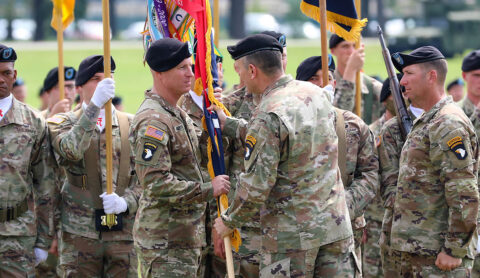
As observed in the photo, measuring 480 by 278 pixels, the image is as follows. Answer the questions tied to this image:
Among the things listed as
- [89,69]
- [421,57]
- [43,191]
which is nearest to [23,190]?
[43,191]

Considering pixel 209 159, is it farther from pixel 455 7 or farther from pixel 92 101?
pixel 455 7

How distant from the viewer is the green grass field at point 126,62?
3350 centimetres

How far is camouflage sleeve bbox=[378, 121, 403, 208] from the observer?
6.85 meters

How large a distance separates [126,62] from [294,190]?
34636 millimetres

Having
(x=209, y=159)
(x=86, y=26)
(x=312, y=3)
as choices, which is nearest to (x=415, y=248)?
(x=209, y=159)

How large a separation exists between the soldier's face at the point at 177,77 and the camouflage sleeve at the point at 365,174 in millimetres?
1563

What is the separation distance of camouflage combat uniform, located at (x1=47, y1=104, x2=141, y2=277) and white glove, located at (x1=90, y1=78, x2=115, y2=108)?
0.32m

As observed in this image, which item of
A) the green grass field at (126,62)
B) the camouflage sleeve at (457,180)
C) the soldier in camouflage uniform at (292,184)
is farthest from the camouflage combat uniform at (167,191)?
the green grass field at (126,62)

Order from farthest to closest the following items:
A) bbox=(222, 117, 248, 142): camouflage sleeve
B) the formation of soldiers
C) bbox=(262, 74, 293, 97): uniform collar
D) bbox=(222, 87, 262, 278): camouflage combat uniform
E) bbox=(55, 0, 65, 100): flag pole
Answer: bbox=(55, 0, 65, 100): flag pole
bbox=(222, 87, 262, 278): camouflage combat uniform
bbox=(222, 117, 248, 142): camouflage sleeve
bbox=(262, 74, 293, 97): uniform collar
the formation of soldiers

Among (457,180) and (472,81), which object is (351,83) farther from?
(457,180)

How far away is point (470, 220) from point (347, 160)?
3.76ft

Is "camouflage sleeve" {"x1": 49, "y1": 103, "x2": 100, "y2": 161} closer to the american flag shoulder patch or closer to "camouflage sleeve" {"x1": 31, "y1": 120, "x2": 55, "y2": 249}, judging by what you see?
"camouflage sleeve" {"x1": 31, "y1": 120, "x2": 55, "y2": 249}

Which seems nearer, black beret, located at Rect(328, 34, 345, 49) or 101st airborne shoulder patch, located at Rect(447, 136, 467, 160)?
101st airborne shoulder patch, located at Rect(447, 136, 467, 160)

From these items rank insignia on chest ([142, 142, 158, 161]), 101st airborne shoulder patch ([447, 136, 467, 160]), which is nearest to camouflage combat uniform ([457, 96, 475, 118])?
101st airborne shoulder patch ([447, 136, 467, 160])
